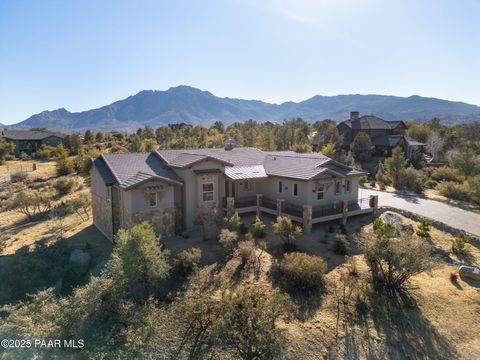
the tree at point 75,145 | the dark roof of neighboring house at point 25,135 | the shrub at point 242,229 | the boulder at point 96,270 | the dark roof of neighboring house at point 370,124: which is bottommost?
the boulder at point 96,270

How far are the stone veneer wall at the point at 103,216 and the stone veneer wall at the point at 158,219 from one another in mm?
1921

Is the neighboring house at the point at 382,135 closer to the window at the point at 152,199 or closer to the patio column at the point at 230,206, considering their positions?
the patio column at the point at 230,206

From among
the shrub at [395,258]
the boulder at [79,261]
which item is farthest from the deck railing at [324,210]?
the boulder at [79,261]

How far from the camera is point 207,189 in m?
22.7

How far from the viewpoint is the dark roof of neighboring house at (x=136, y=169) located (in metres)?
19.5

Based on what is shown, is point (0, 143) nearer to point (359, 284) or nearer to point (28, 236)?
point (28, 236)

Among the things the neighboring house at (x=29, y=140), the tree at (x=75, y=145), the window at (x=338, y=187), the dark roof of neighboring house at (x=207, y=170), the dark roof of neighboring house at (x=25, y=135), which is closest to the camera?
the dark roof of neighboring house at (x=207, y=170)

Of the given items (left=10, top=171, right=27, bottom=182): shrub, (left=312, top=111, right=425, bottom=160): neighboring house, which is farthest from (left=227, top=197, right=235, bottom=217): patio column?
(left=312, top=111, right=425, bottom=160): neighboring house

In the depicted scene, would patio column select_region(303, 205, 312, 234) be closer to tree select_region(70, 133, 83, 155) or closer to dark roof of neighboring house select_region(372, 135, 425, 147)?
dark roof of neighboring house select_region(372, 135, 425, 147)

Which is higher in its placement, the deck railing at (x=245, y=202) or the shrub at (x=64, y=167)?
the shrub at (x=64, y=167)

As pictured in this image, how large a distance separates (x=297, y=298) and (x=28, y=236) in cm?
2106

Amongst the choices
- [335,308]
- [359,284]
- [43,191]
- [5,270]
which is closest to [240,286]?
[335,308]

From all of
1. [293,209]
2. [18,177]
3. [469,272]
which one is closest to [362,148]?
[293,209]

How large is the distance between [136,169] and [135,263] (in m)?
9.45
